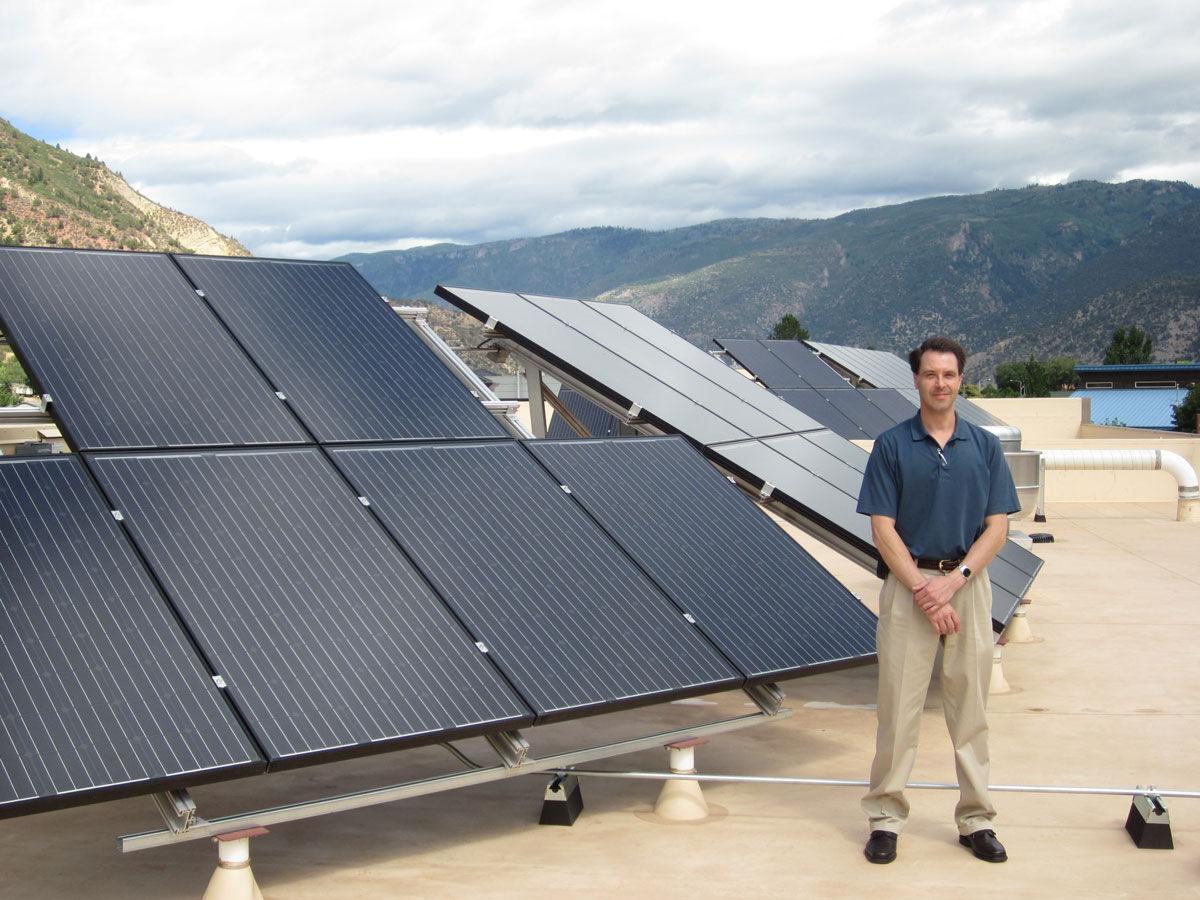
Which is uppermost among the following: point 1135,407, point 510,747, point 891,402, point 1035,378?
point 891,402

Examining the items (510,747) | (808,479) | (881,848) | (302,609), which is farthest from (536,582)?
(808,479)

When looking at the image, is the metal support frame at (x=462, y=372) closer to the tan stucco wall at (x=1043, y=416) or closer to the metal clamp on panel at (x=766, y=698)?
the metal clamp on panel at (x=766, y=698)

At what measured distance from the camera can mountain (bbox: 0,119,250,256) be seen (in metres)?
85.2

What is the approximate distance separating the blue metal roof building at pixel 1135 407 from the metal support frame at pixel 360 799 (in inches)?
2727

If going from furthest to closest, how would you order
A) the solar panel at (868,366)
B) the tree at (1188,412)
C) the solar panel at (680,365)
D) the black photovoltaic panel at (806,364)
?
the tree at (1188,412)
the solar panel at (868,366)
the black photovoltaic panel at (806,364)
the solar panel at (680,365)

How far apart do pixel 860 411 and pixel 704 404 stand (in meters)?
15.5

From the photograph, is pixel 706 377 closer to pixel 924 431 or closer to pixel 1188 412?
pixel 924 431

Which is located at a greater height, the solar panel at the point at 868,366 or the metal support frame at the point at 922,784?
the solar panel at the point at 868,366

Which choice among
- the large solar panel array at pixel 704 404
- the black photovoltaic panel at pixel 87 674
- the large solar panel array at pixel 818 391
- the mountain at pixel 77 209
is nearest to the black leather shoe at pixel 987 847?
the large solar panel array at pixel 704 404

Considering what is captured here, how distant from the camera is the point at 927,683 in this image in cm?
668

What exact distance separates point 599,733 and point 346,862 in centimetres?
298

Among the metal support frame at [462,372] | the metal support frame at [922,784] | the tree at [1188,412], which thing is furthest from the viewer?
the tree at [1188,412]

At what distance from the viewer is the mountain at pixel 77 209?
85.2m

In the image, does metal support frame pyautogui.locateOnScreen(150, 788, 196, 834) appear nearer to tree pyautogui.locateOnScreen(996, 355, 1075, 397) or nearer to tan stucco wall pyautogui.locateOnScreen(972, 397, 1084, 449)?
tan stucco wall pyautogui.locateOnScreen(972, 397, 1084, 449)
